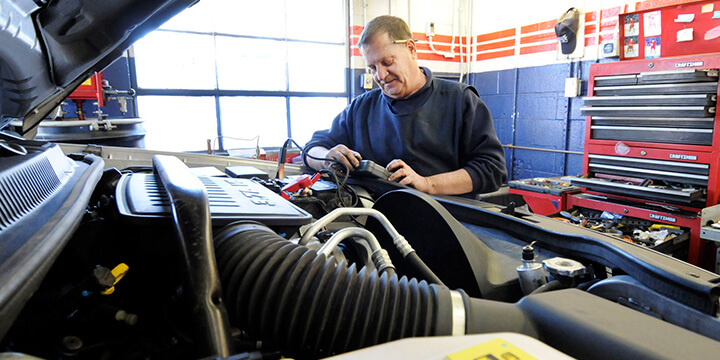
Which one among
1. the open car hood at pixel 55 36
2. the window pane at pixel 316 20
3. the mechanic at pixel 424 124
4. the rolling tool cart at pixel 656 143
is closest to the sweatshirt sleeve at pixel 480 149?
the mechanic at pixel 424 124

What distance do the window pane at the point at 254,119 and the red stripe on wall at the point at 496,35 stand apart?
2715 mm

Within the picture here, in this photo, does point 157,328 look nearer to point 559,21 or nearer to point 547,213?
point 547,213

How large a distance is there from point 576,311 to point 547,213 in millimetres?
3267

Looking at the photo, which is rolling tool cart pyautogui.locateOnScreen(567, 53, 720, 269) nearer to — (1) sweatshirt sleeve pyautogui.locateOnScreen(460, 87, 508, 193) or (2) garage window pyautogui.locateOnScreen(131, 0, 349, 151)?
(1) sweatshirt sleeve pyautogui.locateOnScreen(460, 87, 508, 193)

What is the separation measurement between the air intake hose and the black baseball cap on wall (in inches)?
180

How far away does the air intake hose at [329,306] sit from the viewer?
421 millimetres

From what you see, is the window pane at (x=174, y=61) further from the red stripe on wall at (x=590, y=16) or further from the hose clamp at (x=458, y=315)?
the hose clamp at (x=458, y=315)

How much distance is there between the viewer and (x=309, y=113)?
507cm

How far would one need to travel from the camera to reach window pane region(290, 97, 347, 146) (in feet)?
16.1

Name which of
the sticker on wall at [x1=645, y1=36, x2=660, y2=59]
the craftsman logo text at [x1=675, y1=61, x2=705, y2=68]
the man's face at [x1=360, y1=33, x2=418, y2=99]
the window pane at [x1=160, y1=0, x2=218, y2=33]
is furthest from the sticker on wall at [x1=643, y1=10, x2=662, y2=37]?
the window pane at [x1=160, y1=0, x2=218, y2=33]

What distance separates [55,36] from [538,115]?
15.9ft

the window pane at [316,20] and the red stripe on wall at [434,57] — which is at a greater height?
the window pane at [316,20]

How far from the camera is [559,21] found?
427cm

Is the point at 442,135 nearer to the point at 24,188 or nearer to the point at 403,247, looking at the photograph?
the point at 403,247
